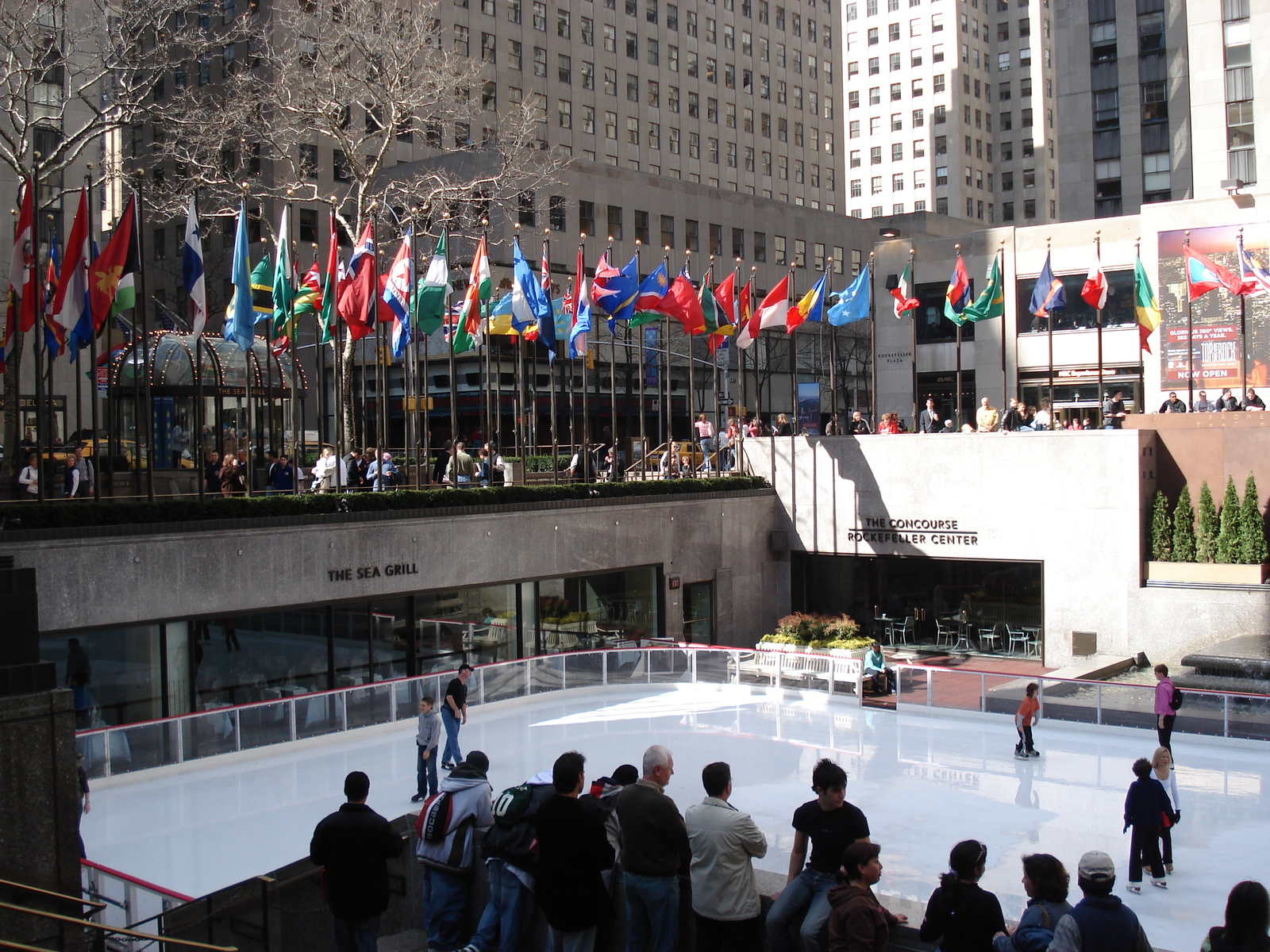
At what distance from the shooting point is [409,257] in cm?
2320

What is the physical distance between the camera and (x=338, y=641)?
21656mm

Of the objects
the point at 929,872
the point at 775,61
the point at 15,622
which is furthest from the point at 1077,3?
the point at 15,622

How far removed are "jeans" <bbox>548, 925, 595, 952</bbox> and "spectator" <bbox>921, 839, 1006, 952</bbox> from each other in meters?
2.06

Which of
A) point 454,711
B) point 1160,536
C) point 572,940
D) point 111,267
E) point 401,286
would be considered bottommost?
point 454,711

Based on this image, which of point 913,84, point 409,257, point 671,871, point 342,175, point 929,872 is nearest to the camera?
point 671,871

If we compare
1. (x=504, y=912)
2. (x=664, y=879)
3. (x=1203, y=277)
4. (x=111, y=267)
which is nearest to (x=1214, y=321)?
(x=1203, y=277)

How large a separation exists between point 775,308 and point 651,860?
2151 cm

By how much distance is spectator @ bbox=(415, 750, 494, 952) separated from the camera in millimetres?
8188

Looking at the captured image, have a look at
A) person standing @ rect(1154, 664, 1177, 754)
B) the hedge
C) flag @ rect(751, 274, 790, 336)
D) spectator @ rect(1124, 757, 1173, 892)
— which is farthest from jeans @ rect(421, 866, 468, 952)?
flag @ rect(751, 274, 790, 336)

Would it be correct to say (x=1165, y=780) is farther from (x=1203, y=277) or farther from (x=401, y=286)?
(x=1203, y=277)

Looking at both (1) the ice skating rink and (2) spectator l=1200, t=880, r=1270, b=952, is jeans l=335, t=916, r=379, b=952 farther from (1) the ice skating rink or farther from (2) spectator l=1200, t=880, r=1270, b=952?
(2) spectator l=1200, t=880, r=1270, b=952

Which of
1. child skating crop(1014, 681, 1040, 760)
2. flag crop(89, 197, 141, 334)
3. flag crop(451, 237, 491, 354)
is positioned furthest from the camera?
flag crop(451, 237, 491, 354)

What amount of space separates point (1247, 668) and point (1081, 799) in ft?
27.8

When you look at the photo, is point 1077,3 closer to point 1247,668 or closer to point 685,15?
point 685,15
